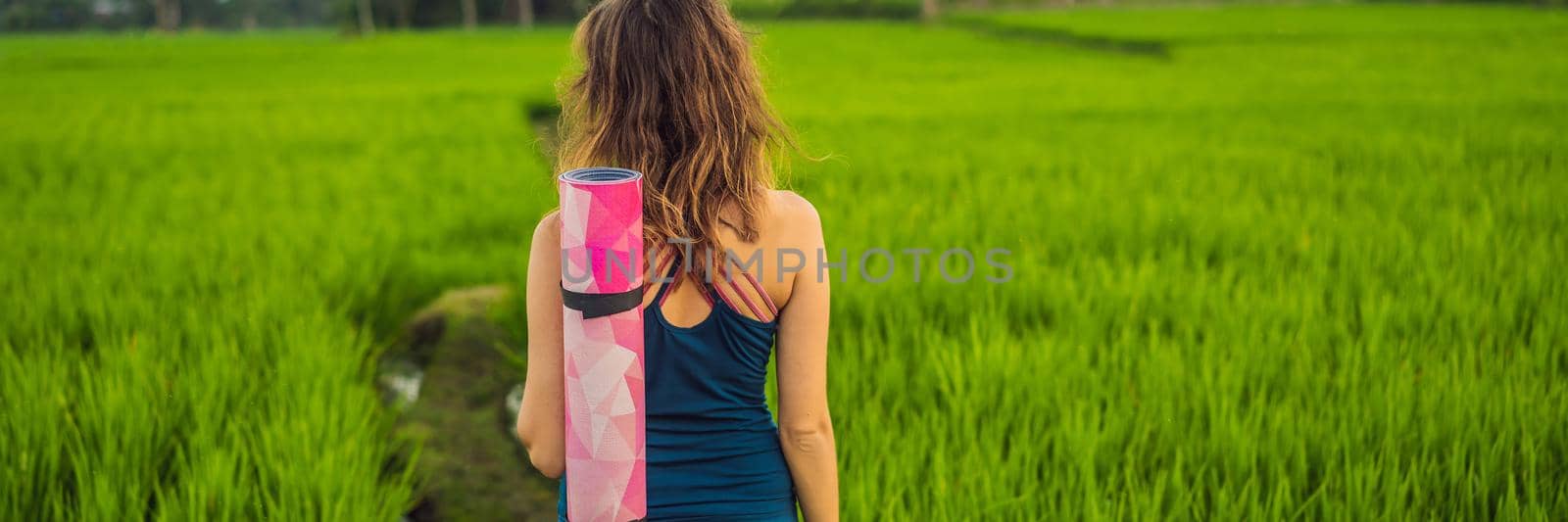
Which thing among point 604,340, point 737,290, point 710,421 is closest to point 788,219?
point 737,290

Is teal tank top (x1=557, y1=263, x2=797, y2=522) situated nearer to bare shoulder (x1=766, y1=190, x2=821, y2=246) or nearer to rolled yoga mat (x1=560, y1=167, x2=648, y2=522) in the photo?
bare shoulder (x1=766, y1=190, x2=821, y2=246)

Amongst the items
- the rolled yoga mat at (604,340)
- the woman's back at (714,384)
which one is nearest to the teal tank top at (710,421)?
the woman's back at (714,384)

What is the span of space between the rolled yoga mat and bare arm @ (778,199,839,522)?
10.8 inches

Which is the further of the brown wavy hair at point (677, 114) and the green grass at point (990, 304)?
the green grass at point (990, 304)

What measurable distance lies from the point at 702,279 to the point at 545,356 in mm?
164

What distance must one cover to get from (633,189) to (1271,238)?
3.16 meters

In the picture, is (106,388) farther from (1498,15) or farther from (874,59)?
(1498,15)

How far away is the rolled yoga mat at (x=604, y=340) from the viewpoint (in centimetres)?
68

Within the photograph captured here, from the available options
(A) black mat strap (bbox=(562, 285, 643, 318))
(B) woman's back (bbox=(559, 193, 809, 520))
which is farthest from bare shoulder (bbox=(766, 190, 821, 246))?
(A) black mat strap (bbox=(562, 285, 643, 318))

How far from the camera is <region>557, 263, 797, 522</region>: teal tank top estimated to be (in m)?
1.04

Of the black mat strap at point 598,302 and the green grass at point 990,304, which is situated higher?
the black mat strap at point 598,302

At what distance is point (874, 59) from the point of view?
14617 millimetres

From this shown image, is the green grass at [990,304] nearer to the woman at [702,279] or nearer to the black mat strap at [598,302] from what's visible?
the woman at [702,279]

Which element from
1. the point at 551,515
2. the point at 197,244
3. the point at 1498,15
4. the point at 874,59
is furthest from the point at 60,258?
the point at 1498,15
